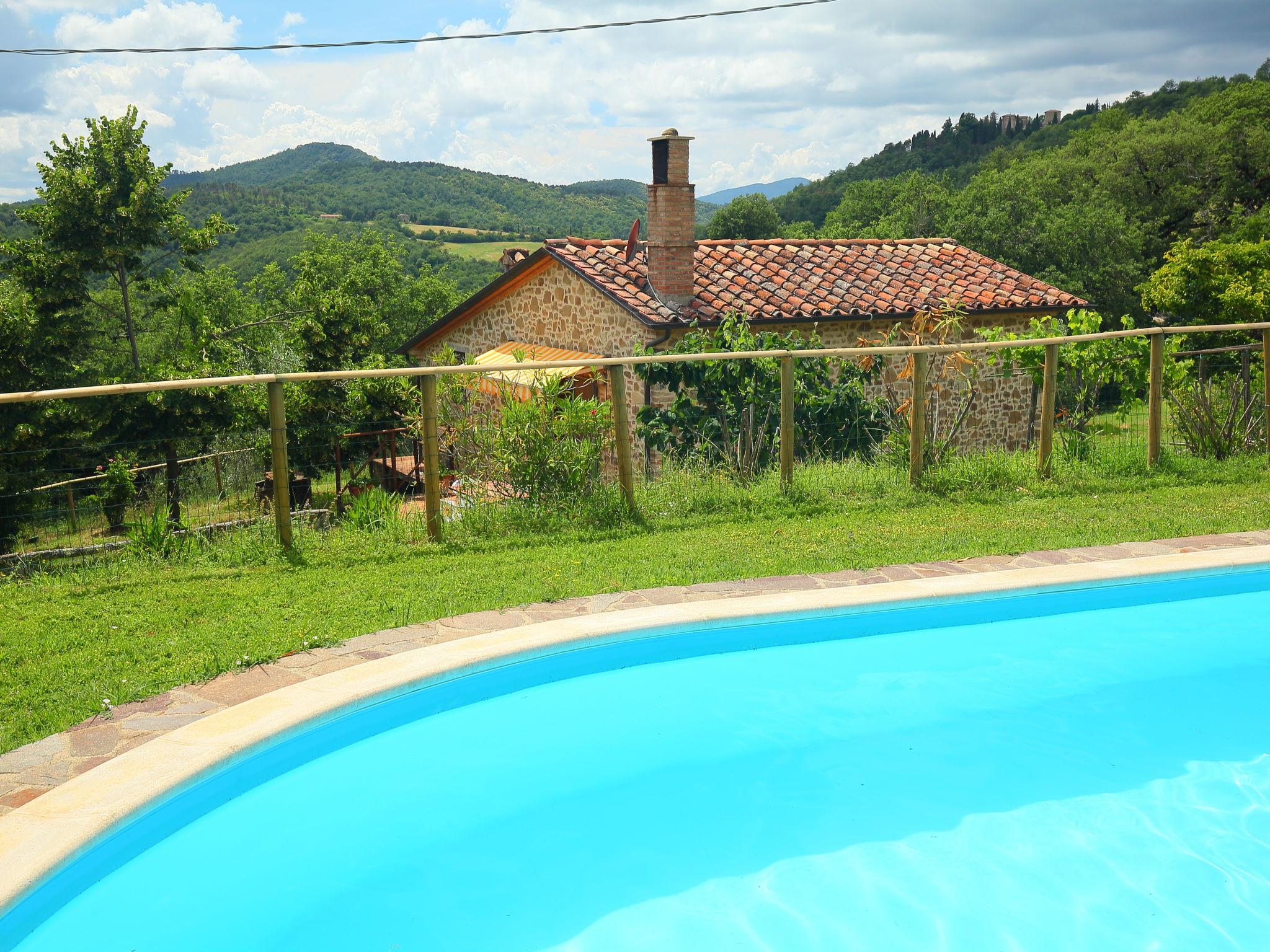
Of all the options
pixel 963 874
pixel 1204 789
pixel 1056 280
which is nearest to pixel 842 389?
pixel 1204 789

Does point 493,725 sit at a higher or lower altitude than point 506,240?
lower

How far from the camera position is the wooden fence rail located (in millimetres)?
6367

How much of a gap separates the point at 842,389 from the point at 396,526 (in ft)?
14.9

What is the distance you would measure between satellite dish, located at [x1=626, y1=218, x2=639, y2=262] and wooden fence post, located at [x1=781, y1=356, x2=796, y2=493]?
9.32m

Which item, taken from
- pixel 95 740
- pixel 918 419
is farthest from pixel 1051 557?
pixel 95 740

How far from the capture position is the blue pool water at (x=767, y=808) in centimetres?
375

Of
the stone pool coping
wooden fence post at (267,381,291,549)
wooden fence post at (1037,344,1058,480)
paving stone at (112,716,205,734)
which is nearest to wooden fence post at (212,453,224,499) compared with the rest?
wooden fence post at (267,381,291,549)

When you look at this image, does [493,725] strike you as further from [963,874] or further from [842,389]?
[842,389]

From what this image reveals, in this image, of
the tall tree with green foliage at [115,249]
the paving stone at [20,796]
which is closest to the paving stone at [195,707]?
the paving stone at [20,796]

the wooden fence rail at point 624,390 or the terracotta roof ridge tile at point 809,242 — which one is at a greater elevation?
the terracotta roof ridge tile at point 809,242

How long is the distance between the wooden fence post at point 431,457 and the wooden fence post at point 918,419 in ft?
12.6

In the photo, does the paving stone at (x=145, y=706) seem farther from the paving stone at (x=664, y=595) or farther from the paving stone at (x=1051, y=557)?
the paving stone at (x=1051, y=557)

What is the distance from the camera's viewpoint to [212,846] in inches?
156

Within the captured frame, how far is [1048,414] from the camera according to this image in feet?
27.9
